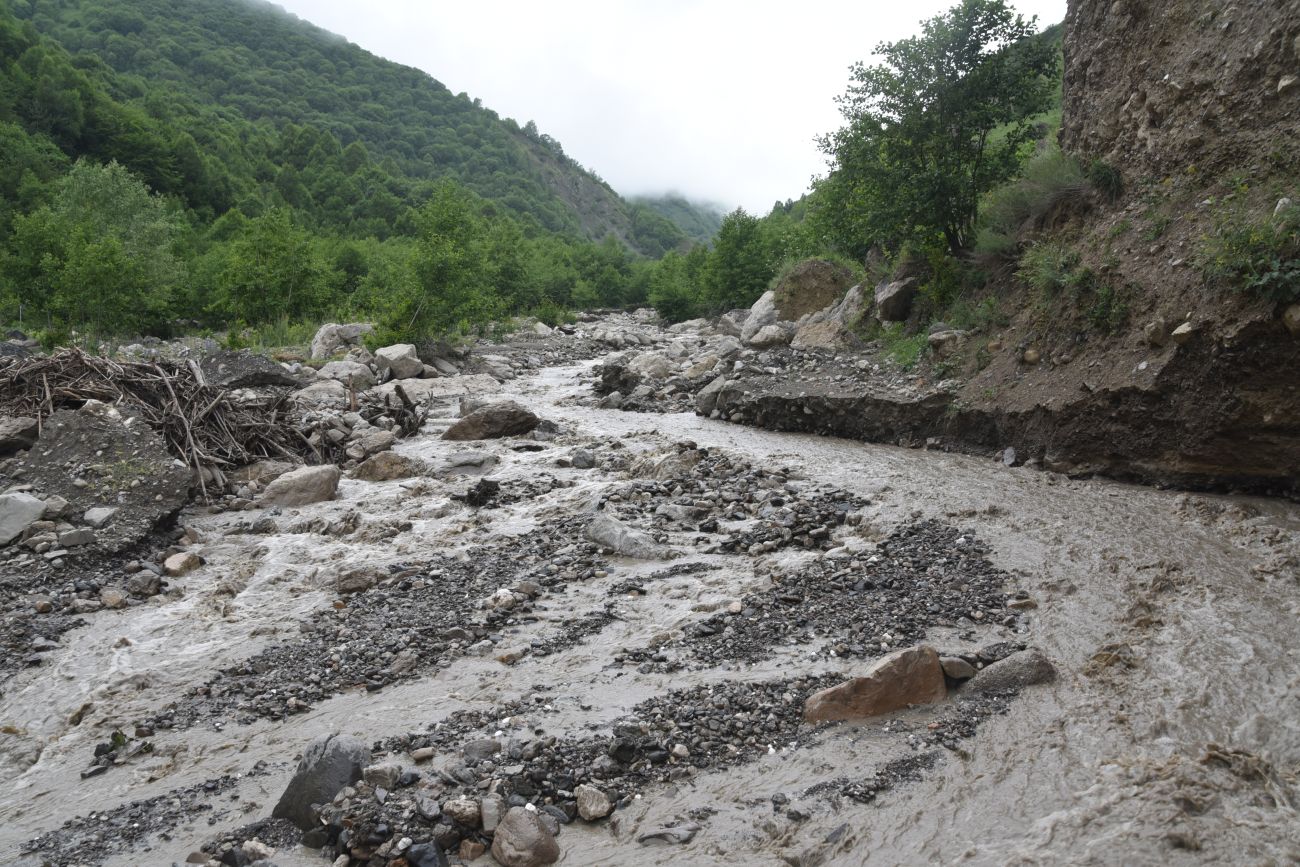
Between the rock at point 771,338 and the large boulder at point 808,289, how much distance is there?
12.4 ft

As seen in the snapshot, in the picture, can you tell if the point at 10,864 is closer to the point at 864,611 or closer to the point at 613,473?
the point at 864,611

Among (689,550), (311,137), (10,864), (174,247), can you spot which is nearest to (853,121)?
(689,550)

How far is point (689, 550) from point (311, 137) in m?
135

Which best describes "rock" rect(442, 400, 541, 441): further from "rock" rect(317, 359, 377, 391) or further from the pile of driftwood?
"rock" rect(317, 359, 377, 391)

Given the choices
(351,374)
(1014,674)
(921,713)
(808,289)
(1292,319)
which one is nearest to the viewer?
(921,713)

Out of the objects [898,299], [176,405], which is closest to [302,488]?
[176,405]

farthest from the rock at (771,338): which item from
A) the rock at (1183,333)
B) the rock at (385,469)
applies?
the rock at (1183,333)

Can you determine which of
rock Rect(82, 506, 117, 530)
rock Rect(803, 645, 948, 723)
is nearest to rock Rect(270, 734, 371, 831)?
rock Rect(803, 645, 948, 723)

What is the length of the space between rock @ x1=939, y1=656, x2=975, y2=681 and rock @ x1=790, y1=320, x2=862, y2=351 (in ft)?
50.8

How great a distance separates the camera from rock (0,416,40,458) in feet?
34.4

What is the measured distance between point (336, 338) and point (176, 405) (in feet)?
64.0

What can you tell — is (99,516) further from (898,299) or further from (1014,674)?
(898,299)

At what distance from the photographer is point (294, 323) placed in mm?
36594

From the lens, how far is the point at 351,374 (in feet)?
73.5
